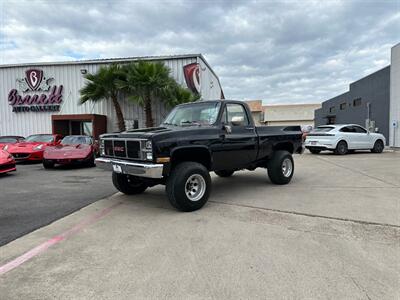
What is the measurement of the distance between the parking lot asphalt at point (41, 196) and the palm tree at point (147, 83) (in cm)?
809

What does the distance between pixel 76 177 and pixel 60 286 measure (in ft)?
21.8

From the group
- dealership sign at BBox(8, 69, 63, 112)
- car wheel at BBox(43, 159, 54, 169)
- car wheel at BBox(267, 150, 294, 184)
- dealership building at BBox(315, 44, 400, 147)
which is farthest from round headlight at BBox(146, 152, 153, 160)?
dealership building at BBox(315, 44, 400, 147)

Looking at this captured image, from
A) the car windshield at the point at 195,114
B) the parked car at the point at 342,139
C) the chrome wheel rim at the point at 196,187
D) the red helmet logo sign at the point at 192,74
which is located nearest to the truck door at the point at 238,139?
the car windshield at the point at 195,114

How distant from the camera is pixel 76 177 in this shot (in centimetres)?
892

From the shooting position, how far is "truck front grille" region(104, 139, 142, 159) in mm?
4995

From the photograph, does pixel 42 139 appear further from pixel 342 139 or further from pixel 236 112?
pixel 342 139

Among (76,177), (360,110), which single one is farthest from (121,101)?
(360,110)

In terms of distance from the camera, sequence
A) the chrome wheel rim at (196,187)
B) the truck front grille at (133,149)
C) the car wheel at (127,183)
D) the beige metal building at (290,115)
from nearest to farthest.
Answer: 1. the truck front grille at (133,149)
2. the chrome wheel rim at (196,187)
3. the car wheel at (127,183)
4. the beige metal building at (290,115)

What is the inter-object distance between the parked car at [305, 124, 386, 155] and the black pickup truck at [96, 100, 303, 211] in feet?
28.3

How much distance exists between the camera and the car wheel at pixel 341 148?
15.0 meters

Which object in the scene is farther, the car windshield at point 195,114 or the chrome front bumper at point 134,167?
the car windshield at point 195,114

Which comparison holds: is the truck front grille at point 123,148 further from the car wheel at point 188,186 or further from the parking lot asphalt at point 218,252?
the parking lot asphalt at point 218,252

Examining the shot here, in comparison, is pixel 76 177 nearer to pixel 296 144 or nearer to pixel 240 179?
pixel 240 179

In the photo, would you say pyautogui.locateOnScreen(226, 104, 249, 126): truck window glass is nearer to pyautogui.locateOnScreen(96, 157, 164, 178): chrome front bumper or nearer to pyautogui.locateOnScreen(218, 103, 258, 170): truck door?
pyautogui.locateOnScreen(218, 103, 258, 170): truck door
